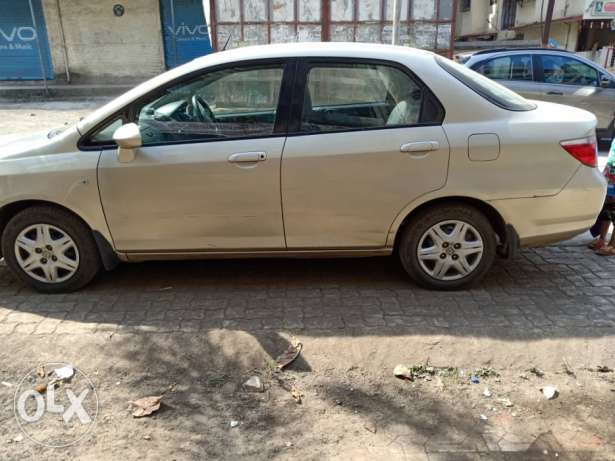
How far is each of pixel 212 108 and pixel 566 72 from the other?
743 cm

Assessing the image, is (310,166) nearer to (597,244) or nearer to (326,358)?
(326,358)

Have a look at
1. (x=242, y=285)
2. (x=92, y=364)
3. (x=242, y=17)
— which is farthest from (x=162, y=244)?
(x=242, y=17)

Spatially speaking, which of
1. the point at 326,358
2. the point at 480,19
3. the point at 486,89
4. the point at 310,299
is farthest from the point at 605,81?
the point at 480,19

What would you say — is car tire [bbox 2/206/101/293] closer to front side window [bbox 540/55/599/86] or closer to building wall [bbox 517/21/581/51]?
front side window [bbox 540/55/599/86]

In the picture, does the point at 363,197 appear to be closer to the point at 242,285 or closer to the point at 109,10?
the point at 242,285

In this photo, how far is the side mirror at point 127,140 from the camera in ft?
11.1

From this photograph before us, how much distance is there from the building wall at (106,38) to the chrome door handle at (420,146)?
1587 centimetres

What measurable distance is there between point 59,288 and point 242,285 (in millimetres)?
1351

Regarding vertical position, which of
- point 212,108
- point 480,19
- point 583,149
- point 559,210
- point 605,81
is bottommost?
point 559,210

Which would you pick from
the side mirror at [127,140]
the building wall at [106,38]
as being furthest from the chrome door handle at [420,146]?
the building wall at [106,38]

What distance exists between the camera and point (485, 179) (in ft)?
11.7

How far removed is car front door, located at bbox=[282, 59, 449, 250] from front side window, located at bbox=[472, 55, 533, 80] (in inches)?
236

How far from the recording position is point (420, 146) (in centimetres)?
350

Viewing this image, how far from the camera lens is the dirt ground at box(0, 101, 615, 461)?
255 cm
